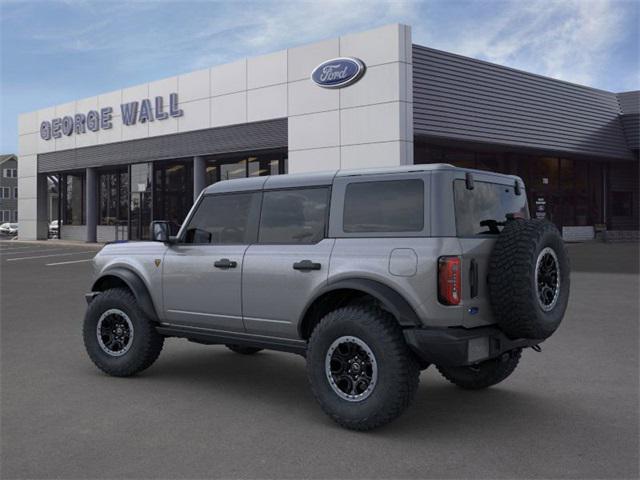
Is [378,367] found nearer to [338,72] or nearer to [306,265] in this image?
[306,265]

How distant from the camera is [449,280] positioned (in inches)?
171

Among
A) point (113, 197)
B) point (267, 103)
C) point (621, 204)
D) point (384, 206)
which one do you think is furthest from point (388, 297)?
point (621, 204)

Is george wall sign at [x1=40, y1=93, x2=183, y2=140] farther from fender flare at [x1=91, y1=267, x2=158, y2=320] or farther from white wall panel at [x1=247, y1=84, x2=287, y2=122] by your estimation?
fender flare at [x1=91, y1=267, x2=158, y2=320]

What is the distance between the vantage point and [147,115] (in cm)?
3022

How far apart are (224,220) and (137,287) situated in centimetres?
A: 114

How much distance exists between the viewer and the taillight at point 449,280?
4.36 m

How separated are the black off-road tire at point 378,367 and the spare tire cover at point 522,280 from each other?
0.73 metres

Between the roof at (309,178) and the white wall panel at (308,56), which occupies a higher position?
the white wall panel at (308,56)

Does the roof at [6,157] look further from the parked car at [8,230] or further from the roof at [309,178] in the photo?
the roof at [309,178]

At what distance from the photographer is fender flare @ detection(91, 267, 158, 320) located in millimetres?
6109

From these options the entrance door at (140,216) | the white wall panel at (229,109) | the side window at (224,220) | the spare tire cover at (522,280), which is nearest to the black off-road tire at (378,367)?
the spare tire cover at (522,280)

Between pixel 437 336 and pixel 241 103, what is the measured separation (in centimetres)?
2282

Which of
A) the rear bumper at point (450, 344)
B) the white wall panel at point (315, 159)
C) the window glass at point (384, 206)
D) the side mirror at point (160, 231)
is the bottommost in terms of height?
the rear bumper at point (450, 344)

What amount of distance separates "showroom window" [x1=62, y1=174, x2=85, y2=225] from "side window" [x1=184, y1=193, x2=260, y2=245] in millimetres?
35454
